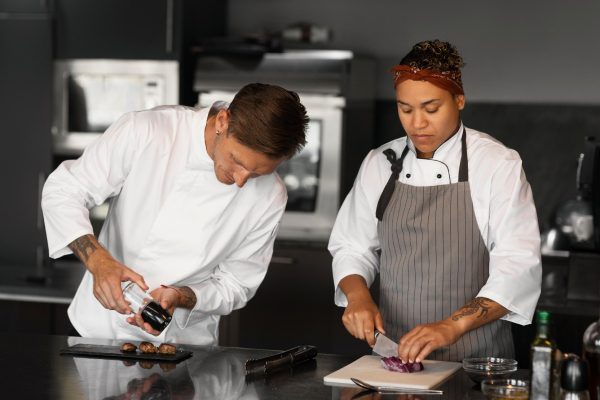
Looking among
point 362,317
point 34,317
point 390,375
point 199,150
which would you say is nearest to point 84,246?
point 199,150

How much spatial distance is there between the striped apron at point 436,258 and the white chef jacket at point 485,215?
0.03 m

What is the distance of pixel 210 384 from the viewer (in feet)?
6.72

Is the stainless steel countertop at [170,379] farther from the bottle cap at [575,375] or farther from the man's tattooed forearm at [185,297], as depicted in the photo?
the bottle cap at [575,375]

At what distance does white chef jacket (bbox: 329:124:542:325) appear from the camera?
2.35 meters

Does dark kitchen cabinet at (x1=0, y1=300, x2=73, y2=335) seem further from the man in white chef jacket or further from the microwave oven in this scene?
the man in white chef jacket

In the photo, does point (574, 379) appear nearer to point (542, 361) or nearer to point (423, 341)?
point (542, 361)

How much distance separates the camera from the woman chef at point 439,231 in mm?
2354

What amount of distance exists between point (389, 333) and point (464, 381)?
52 cm

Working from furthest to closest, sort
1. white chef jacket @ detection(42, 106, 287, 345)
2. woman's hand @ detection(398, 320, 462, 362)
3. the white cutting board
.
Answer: white chef jacket @ detection(42, 106, 287, 345), woman's hand @ detection(398, 320, 462, 362), the white cutting board

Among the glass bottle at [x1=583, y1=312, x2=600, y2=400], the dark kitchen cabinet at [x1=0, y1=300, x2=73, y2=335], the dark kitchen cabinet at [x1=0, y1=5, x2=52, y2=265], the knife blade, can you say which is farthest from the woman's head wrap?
the dark kitchen cabinet at [x1=0, y1=5, x2=52, y2=265]

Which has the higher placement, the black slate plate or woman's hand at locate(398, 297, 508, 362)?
woman's hand at locate(398, 297, 508, 362)

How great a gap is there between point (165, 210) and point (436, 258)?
75 centimetres

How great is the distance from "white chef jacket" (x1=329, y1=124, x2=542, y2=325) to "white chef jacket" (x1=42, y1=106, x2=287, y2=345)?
0.26 meters

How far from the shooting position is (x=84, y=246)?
2473 millimetres
